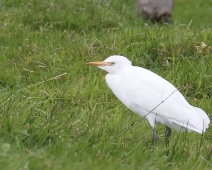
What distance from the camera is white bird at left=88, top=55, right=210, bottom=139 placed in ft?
18.0

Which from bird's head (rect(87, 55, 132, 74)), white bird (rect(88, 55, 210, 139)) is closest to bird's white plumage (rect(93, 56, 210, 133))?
white bird (rect(88, 55, 210, 139))

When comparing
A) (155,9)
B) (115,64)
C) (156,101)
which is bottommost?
(155,9)

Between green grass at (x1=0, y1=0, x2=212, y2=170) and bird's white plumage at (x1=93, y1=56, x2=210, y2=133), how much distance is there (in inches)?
6.7

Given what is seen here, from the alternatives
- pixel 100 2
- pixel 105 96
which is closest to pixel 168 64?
pixel 105 96

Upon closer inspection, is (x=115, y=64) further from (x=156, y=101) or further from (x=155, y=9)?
(x=155, y=9)

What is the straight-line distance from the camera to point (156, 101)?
5609mm

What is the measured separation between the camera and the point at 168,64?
772 centimetres

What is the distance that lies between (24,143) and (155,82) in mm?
1517

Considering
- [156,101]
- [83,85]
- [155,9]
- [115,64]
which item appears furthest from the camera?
[155,9]

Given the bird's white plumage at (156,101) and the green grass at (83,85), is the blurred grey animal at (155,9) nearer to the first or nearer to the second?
the green grass at (83,85)

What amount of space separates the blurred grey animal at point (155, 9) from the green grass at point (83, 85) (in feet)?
0.58

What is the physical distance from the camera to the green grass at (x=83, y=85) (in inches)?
176

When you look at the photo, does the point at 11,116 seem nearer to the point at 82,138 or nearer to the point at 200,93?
the point at 82,138

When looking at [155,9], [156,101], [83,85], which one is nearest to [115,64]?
[156,101]
